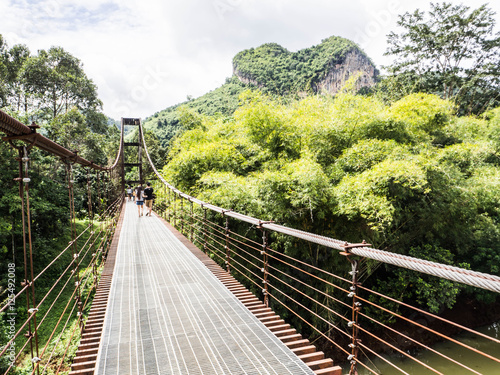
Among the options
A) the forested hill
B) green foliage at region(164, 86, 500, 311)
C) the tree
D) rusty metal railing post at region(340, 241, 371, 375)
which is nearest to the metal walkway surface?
rusty metal railing post at region(340, 241, 371, 375)

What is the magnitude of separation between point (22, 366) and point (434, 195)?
31.2ft

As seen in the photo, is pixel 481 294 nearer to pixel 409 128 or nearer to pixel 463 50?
pixel 409 128

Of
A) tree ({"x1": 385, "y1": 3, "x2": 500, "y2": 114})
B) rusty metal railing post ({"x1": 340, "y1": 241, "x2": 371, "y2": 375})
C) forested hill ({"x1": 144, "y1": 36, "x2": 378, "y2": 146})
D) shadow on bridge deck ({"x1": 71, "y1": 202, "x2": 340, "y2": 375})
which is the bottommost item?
shadow on bridge deck ({"x1": 71, "y1": 202, "x2": 340, "y2": 375})

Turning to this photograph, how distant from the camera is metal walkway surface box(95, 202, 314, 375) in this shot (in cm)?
176

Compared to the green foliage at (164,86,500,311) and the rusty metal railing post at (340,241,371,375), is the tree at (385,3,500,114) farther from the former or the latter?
the rusty metal railing post at (340,241,371,375)

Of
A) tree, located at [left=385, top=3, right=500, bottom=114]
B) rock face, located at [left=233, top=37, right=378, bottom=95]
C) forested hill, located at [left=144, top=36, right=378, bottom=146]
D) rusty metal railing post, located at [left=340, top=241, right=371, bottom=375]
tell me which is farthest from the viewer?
rock face, located at [left=233, top=37, right=378, bottom=95]

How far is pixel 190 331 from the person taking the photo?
7.11 ft

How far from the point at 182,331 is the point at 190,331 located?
0.18 ft

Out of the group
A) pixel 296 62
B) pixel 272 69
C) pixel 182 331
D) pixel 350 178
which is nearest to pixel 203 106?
pixel 272 69

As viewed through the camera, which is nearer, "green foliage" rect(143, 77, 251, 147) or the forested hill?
"green foliage" rect(143, 77, 251, 147)

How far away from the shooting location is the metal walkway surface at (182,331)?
1.76 m

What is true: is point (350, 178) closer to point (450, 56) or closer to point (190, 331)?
point (190, 331)

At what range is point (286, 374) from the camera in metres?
1.66

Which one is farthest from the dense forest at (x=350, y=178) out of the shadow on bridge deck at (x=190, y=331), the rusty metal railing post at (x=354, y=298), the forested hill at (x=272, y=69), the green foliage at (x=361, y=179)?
the forested hill at (x=272, y=69)
